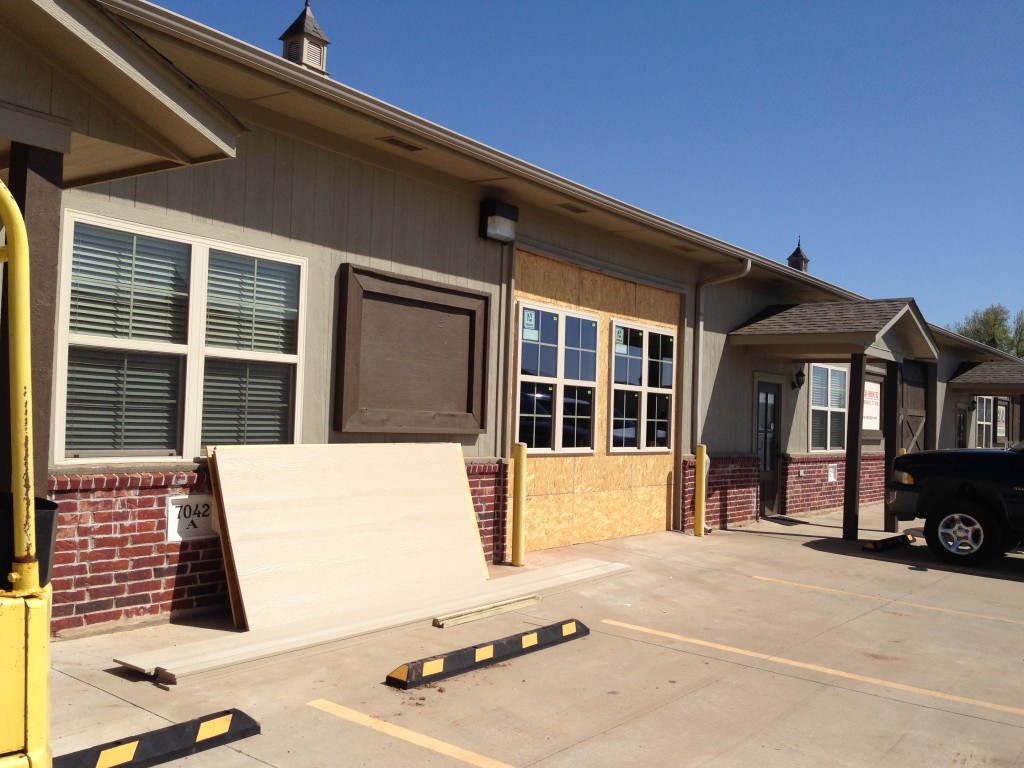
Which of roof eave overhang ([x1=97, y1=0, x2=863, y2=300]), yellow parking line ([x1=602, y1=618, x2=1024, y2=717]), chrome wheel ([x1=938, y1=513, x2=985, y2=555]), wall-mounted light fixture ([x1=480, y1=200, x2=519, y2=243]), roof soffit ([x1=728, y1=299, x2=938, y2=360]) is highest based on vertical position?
roof eave overhang ([x1=97, y1=0, x2=863, y2=300])

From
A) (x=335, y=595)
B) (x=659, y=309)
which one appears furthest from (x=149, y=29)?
(x=659, y=309)

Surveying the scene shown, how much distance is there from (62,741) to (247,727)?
854 millimetres

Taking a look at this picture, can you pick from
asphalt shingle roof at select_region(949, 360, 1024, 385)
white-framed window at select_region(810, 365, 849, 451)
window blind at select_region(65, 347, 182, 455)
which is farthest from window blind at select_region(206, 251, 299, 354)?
asphalt shingle roof at select_region(949, 360, 1024, 385)

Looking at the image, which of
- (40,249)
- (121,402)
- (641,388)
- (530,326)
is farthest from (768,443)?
(40,249)

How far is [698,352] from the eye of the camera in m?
13.3

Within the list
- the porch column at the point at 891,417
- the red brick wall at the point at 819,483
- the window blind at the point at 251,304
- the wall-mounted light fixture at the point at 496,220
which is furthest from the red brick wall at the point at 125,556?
the red brick wall at the point at 819,483

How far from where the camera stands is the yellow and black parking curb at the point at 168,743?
13.3ft

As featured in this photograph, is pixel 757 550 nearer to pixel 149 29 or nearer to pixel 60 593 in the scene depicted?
pixel 60 593

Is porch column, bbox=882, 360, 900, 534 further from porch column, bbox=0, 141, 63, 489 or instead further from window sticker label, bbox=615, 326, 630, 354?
porch column, bbox=0, 141, 63, 489

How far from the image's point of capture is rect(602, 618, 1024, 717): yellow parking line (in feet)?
19.3

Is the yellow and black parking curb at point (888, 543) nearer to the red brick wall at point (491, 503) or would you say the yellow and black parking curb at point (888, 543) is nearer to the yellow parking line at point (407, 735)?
the red brick wall at point (491, 503)

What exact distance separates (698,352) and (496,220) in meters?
4.80

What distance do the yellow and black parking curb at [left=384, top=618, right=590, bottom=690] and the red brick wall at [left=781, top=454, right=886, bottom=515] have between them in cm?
981

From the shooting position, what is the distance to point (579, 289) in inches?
440
